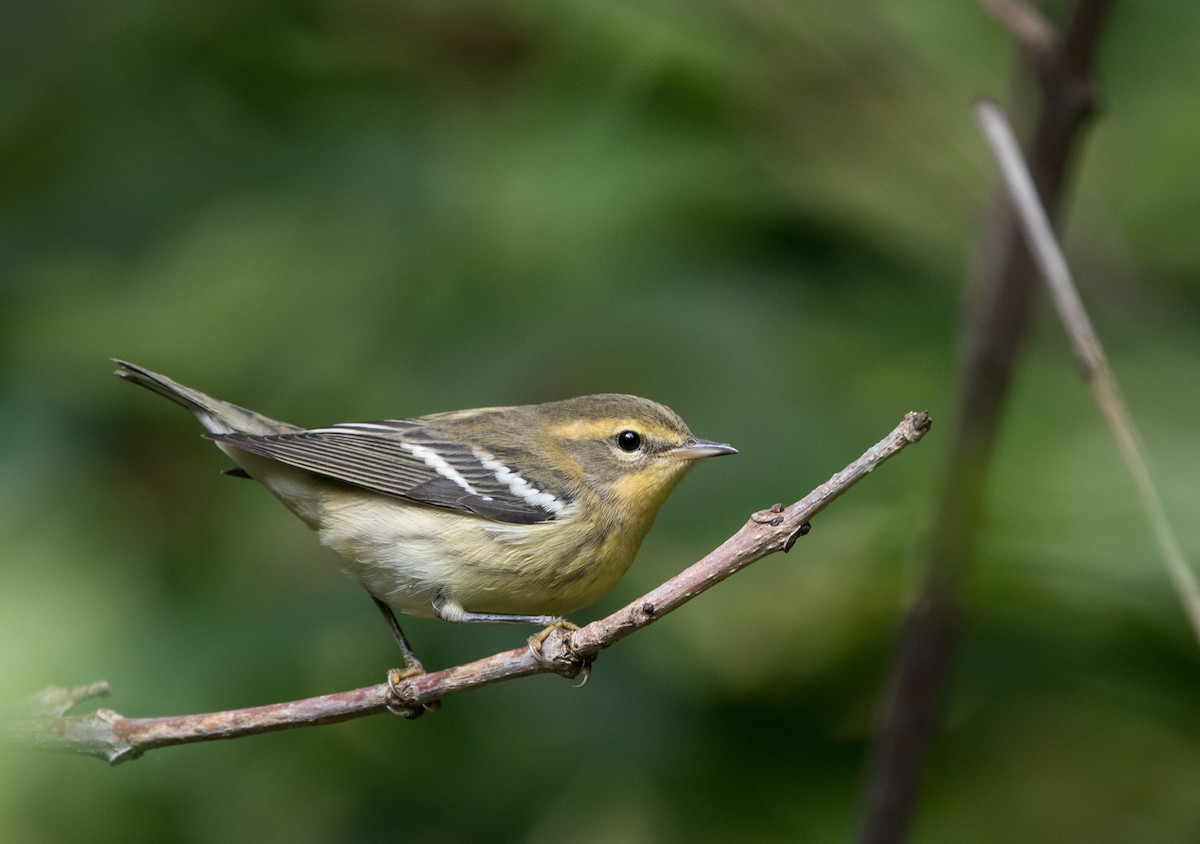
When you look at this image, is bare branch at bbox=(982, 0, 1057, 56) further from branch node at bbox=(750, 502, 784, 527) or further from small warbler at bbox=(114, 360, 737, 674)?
branch node at bbox=(750, 502, 784, 527)

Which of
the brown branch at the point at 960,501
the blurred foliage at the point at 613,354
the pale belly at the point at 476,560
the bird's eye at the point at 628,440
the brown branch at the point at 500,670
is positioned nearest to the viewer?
the brown branch at the point at 500,670

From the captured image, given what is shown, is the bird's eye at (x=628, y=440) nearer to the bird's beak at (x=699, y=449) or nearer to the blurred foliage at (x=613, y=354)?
the bird's beak at (x=699, y=449)

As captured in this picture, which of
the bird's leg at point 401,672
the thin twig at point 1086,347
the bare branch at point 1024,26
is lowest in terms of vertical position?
the bird's leg at point 401,672

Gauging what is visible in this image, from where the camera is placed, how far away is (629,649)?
4137mm

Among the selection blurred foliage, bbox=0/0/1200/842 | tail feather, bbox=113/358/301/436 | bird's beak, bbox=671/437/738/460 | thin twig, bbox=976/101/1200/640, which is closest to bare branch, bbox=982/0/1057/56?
thin twig, bbox=976/101/1200/640

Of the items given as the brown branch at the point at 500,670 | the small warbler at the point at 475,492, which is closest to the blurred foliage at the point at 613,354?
the small warbler at the point at 475,492

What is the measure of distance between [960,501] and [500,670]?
4.29 feet

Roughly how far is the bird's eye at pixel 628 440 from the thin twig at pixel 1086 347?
1477mm

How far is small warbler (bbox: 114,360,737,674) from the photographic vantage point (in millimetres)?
3629

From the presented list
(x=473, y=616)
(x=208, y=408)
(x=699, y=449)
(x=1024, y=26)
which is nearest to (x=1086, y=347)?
(x=1024, y=26)

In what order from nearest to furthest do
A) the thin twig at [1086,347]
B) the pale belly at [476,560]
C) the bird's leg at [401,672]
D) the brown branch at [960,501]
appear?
the thin twig at [1086,347] → the bird's leg at [401,672] → the brown branch at [960,501] → the pale belly at [476,560]

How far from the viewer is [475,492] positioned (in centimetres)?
390

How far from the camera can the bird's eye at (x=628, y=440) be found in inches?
160

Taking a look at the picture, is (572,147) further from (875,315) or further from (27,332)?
(27,332)
